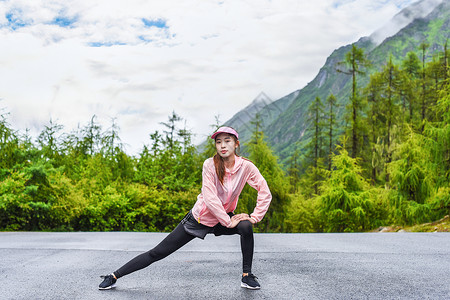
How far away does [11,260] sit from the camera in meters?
6.19

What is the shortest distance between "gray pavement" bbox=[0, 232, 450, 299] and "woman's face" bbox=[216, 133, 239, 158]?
1453 mm

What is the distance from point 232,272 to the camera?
5.21 meters

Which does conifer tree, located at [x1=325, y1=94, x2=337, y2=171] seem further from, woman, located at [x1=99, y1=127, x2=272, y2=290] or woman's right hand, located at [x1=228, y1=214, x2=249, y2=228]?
woman's right hand, located at [x1=228, y1=214, x2=249, y2=228]

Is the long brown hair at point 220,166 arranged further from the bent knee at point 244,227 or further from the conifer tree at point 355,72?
the conifer tree at point 355,72

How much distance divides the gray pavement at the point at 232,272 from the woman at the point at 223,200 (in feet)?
1.69

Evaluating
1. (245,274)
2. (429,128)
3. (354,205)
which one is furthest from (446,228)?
(245,274)

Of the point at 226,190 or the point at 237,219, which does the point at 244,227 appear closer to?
the point at 237,219

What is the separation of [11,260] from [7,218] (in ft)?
22.4

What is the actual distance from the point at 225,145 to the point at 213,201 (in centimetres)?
58

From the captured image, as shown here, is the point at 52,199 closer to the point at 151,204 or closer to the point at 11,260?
the point at 151,204

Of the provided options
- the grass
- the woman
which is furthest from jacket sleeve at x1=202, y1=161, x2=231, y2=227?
the grass

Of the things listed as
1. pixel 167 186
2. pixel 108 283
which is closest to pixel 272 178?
pixel 167 186

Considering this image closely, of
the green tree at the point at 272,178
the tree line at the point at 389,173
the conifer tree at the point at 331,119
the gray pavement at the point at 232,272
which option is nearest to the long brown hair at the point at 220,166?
the gray pavement at the point at 232,272

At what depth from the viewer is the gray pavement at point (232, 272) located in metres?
4.16
